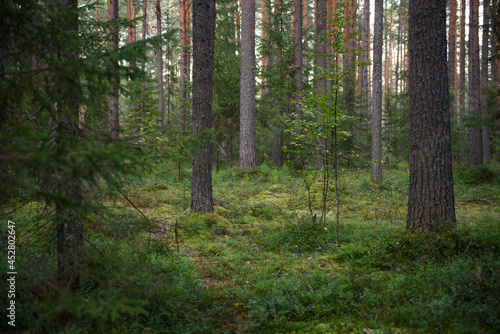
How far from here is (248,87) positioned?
13.8 metres

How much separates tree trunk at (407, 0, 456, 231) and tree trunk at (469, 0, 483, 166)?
14458 millimetres

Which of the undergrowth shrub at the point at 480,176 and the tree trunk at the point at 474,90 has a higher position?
the tree trunk at the point at 474,90

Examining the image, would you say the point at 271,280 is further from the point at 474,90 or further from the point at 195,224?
the point at 474,90

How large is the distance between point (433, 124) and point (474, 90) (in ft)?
52.8

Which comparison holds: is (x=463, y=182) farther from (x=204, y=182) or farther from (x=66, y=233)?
(x=66, y=233)

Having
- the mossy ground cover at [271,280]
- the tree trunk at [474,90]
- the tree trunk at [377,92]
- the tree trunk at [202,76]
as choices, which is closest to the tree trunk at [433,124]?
the mossy ground cover at [271,280]

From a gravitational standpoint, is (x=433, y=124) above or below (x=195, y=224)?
above

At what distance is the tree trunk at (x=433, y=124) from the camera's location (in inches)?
217

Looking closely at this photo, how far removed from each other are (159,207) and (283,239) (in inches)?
175

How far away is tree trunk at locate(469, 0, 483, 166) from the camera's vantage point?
17.4 meters

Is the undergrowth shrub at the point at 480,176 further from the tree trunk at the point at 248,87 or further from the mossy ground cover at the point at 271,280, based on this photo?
the tree trunk at the point at 248,87

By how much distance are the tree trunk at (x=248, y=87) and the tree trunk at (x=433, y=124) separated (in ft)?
28.6

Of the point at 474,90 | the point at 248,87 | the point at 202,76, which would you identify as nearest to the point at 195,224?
the point at 202,76

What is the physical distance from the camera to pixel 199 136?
153 inches
